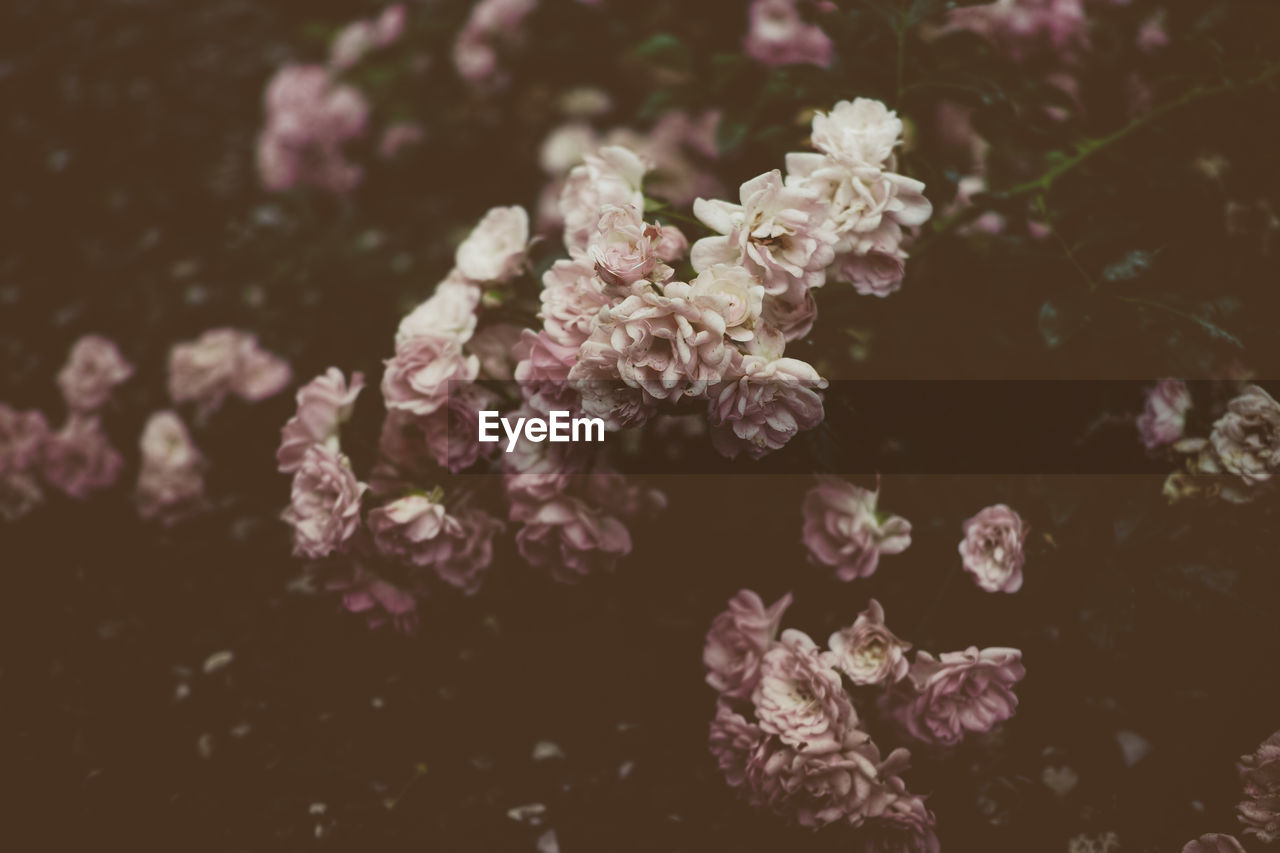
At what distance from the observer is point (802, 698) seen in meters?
1.20

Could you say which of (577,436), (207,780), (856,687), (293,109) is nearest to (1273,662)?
(856,687)

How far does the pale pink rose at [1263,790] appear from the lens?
1.15m

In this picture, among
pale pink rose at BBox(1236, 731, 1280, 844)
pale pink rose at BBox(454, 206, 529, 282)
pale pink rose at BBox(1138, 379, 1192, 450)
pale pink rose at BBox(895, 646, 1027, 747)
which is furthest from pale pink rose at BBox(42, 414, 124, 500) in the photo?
pale pink rose at BBox(1236, 731, 1280, 844)

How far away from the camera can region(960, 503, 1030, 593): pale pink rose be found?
1.19 metres

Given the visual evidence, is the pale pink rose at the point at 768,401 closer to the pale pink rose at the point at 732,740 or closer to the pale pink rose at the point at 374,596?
the pale pink rose at the point at 732,740

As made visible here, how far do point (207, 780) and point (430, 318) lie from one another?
3.11 ft

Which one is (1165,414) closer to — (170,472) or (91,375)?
(170,472)

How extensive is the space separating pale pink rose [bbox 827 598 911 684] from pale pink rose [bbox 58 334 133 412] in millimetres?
1637

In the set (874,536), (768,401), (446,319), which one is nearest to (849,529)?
(874,536)

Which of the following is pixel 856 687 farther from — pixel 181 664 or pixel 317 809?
pixel 181 664

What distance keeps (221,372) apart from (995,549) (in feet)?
5.15

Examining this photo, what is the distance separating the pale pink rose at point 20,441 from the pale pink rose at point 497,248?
1.21 meters

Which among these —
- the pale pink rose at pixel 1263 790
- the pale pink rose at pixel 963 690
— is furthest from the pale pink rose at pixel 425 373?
the pale pink rose at pixel 1263 790

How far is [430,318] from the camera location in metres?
1.28
